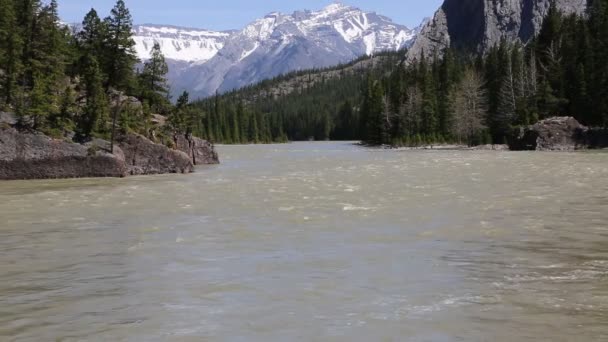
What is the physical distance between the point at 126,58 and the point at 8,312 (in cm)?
5766

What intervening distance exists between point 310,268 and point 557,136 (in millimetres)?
76699

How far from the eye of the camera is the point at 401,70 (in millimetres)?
158500

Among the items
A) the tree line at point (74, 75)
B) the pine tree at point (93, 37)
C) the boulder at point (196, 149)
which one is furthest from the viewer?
the pine tree at point (93, 37)

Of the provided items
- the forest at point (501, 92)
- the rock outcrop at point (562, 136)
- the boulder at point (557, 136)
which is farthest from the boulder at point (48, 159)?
the forest at point (501, 92)

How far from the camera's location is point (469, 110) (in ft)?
366

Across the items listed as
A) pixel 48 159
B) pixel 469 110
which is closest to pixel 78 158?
pixel 48 159

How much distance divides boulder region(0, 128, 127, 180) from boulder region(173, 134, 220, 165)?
14799 mm

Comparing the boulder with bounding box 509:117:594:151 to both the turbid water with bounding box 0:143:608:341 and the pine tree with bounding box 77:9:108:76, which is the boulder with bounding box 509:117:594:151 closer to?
the pine tree with bounding box 77:9:108:76

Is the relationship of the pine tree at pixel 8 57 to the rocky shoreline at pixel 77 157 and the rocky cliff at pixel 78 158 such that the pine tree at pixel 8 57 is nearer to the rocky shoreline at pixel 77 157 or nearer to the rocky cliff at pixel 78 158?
the rocky shoreline at pixel 77 157

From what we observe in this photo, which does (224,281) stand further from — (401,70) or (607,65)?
(401,70)

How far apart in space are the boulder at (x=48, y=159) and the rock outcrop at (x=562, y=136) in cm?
5675

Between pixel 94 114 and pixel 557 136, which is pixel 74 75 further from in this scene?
pixel 557 136

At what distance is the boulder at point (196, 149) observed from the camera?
64125mm

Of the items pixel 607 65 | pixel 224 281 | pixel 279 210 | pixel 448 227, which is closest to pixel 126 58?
pixel 279 210
